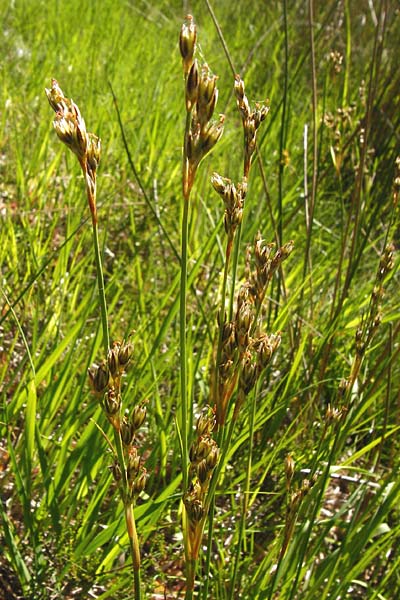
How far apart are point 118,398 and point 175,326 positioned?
1.13m

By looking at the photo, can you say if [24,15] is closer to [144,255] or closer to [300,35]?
[300,35]

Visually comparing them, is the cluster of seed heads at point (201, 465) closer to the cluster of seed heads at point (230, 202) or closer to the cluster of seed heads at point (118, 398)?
the cluster of seed heads at point (118, 398)

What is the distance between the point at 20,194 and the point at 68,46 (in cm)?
147

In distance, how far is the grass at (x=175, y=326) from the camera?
1191 millimetres

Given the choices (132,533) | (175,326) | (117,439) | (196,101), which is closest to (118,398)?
(117,439)

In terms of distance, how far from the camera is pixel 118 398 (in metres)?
0.69

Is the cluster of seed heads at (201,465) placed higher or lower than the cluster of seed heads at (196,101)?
lower

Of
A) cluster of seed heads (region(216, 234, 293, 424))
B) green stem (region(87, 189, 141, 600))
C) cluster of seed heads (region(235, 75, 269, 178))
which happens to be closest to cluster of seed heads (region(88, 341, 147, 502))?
green stem (region(87, 189, 141, 600))

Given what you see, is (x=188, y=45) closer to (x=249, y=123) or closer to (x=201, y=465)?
(x=249, y=123)

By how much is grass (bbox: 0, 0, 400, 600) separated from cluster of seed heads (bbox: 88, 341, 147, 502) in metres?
0.13

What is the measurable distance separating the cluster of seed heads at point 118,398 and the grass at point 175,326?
0.13m

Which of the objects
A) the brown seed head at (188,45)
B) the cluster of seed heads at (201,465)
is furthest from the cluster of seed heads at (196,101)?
the cluster of seed heads at (201,465)

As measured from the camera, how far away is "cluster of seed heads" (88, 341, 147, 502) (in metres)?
0.67

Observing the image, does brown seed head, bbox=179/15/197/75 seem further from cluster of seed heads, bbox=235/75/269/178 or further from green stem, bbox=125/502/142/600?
green stem, bbox=125/502/142/600
